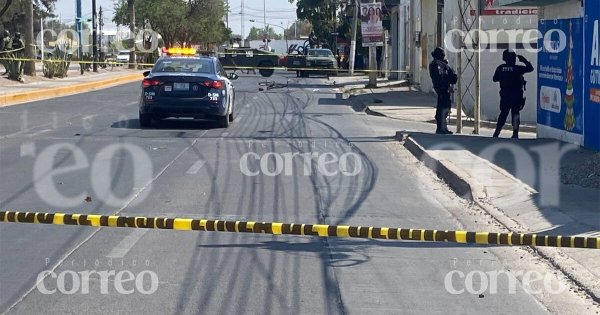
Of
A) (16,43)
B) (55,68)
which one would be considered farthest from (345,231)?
(16,43)

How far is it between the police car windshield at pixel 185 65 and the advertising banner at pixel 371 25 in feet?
69.0

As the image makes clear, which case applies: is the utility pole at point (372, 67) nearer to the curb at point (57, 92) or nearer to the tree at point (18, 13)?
the curb at point (57, 92)

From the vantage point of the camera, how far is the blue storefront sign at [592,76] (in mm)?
16125

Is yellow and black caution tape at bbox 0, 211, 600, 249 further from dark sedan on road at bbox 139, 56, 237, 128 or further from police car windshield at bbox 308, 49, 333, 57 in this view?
police car windshield at bbox 308, 49, 333, 57

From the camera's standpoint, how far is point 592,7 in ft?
54.2

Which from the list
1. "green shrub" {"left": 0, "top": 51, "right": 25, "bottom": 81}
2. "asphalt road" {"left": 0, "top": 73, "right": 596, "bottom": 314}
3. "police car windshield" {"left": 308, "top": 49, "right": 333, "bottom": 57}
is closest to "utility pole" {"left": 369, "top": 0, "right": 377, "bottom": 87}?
"green shrub" {"left": 0, "top": 51, "right": 25, "bottom": 81}

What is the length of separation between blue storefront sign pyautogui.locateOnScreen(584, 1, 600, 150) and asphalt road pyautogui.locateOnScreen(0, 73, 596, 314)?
2.92m

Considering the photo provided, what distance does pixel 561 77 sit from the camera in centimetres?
1877

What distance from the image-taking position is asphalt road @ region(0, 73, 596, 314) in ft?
25.2

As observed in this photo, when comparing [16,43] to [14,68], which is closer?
[14,68]

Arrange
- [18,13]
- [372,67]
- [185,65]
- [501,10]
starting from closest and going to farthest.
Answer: [185,65] < [501,10] < [372,67] < [18,13]

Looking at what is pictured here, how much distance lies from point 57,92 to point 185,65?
1408cm

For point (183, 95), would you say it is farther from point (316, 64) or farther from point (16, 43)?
point (316, 64)

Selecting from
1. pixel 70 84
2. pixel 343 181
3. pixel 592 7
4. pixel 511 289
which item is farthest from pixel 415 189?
pixel 70 84
